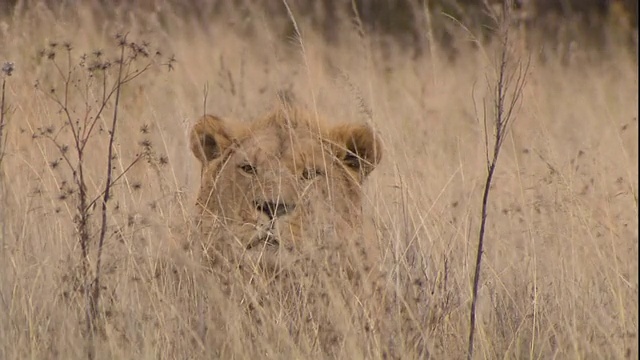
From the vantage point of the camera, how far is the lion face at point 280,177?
166 inches

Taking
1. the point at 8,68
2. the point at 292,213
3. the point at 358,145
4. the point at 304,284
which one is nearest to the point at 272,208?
the point at 292,213

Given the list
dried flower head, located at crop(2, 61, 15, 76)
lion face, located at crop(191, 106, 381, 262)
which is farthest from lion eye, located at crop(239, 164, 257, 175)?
dried flower head, located at crop(2, 61, 15, 76)

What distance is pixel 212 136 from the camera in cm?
476

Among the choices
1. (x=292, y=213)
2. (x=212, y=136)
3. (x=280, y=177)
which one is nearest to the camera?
(x=280, y=177)

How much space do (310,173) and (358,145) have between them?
0.35 meters

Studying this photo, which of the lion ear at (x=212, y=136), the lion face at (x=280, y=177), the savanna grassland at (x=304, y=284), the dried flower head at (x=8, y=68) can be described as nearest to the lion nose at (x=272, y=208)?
the lion face at (x=280, y=177)

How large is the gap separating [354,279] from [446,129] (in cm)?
506

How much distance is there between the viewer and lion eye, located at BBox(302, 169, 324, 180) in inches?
178

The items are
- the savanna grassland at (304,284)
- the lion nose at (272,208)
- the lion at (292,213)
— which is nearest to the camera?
the savanna grassland at (304,284)

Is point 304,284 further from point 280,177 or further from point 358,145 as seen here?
point 358,145

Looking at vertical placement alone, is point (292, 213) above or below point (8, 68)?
below

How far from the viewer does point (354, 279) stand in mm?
3965

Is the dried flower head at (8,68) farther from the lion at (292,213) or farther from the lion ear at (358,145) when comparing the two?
the lion ear at (358,145)

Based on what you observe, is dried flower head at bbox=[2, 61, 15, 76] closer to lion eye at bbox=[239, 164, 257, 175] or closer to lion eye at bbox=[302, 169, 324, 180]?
lion eye at bbox=[239, 164, 257, 175]
